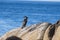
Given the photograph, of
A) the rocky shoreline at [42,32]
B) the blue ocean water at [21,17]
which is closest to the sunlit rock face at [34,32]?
the rocky shoreline at [42,32]

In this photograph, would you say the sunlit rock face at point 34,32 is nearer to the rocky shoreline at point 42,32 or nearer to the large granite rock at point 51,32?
the rocky shoreline at point 42,32

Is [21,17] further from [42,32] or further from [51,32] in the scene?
[51,32]

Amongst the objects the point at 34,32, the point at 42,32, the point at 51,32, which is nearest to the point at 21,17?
the point at 34,32

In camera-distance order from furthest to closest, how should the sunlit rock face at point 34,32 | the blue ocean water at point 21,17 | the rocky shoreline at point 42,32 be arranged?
1. the blue ocean water at point 21,17
2. the sunlit rock face at point 34,32
3. the rocky shoreline at point 42,32

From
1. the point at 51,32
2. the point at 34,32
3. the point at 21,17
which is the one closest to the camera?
the point at 51,32

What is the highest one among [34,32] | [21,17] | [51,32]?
[21,17]

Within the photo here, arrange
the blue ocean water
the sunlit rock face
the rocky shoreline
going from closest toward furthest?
the rocky shoreline, the sunlit rock face, the blue ocean water

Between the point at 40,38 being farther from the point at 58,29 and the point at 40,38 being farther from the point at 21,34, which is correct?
the point at 21,34

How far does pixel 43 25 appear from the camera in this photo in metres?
16.3

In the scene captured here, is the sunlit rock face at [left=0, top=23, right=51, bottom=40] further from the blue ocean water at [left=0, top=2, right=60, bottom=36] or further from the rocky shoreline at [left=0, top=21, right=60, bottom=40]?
the blue ocean water at [left=0, top=2, right=60, bottom=36]

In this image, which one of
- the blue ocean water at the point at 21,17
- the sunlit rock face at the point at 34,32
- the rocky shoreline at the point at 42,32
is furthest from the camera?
the blue ocean water at the point at 21,17

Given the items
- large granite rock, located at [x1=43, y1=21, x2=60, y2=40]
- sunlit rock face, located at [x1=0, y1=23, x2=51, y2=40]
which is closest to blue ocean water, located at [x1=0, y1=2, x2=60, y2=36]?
sunlit rock face, located at [x1=0, y1=23, x2=51, y2=40]

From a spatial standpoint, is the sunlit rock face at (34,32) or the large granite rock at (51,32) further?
the sunlit rock face at (34,32)

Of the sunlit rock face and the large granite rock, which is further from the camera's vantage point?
the sunlit rock face
